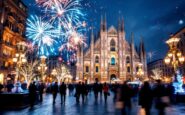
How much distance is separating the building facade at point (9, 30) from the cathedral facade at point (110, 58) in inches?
934

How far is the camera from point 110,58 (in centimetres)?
6712

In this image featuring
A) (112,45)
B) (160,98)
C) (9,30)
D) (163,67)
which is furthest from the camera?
(163,67)

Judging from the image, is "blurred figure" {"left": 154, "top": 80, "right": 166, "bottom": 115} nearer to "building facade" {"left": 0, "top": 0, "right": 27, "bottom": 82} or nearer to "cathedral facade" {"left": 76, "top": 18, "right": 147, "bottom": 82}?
"building facade" {"left": 0, "top": 0, "right": 27, "bottom": 82}

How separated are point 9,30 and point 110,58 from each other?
35374 mm

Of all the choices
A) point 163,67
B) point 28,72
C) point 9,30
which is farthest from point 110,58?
point 163,67

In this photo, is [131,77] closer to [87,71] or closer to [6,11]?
[87,71]

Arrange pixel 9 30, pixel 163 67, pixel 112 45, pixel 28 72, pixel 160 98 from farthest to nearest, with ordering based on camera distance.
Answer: pixel 163 67 → pixel 112 45 → pixel 28 72 → pixel 9 30 → pixel 160 98

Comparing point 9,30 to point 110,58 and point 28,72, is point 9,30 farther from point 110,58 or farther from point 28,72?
point 110,58

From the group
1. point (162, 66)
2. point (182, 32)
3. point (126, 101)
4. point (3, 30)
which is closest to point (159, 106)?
point (126, 101)

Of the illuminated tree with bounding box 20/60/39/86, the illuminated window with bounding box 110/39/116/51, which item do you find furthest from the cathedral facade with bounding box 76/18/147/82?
the illuminated tree with bounding box 20/60/39/86

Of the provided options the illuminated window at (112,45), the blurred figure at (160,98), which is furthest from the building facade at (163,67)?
the blurred figure at (160,98)

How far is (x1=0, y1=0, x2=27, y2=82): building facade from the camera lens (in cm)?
3684

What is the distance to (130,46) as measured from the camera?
67688 mm

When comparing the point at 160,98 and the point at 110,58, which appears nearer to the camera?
the point at 160,98
